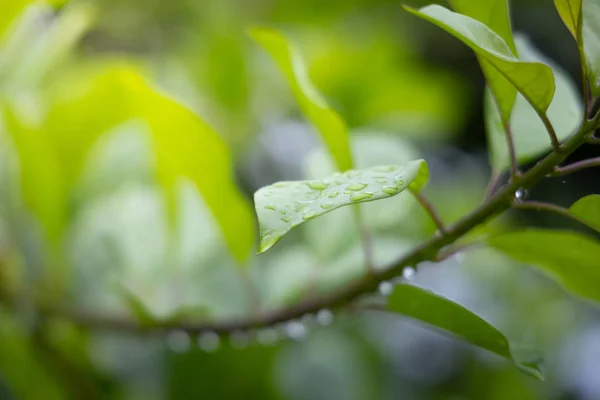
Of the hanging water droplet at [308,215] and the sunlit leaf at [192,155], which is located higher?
the hanging water droplet at [308,215]

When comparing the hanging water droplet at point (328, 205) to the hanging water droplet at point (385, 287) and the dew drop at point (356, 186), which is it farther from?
the hanging water droplet at point (385, 287)

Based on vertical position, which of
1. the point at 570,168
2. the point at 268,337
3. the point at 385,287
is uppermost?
the point at 570,168

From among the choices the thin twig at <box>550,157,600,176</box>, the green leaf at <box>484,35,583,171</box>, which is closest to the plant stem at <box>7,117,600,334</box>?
the thin twig at <box>550,157,600,176</box>

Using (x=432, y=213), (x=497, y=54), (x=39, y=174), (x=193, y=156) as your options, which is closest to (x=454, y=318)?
(x=432, y=213)

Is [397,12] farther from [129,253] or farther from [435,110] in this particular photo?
[129,253]

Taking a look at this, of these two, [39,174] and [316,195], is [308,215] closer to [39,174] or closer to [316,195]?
[316,195]

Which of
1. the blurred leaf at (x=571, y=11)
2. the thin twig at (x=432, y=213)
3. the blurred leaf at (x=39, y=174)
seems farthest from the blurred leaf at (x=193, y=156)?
the blurred leaf at (x=571, y=11)

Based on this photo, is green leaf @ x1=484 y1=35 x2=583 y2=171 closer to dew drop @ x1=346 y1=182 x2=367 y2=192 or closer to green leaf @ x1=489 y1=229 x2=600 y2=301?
green leaf @ x1=489 y1=229 x2=600 y2=301
